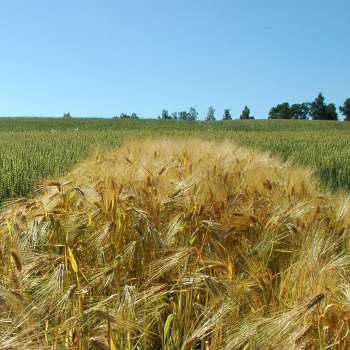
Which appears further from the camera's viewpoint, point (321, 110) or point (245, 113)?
point (245, 113)

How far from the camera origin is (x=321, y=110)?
62.0m

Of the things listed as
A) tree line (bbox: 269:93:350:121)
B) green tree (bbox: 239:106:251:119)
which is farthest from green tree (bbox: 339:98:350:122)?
green tree (bbox: 239:106:251:119)

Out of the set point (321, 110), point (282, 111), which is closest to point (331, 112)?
point (321, 110)

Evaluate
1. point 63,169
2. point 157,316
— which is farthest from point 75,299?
point 63,169

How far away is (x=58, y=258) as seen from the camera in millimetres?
1775

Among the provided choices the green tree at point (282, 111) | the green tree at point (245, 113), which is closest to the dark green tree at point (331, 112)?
the green tree at point (282, 111)

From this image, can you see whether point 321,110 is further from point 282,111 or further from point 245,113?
point 245,113

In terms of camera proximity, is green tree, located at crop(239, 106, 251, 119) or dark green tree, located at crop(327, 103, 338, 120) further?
green tree, located at crop(239, 106, 251, 119)

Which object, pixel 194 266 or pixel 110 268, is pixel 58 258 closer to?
pixel 110 268

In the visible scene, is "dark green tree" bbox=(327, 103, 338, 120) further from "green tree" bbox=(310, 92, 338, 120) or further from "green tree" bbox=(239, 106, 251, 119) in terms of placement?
"green tree" bbox=(239, 106, 251, 119)

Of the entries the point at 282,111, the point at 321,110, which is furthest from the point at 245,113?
the point at 321,110

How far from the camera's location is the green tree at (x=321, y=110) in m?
61.8

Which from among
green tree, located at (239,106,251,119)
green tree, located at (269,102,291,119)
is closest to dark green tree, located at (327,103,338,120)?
green tree, located at (269,102,291,119)

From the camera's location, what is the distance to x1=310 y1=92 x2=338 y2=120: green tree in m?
61.8
